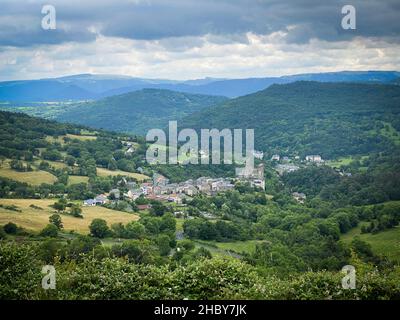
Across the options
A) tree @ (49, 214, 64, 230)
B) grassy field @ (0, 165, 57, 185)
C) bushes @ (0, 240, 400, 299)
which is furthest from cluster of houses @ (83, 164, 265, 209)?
bushes @ (0, 240, 400, 299)

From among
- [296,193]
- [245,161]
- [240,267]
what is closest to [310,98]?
[245,161]

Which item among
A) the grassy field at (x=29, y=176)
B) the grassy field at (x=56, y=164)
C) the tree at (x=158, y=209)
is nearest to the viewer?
the tree at (x=158, y=209)

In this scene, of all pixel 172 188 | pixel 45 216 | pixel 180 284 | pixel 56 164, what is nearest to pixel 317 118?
pixel 172 188

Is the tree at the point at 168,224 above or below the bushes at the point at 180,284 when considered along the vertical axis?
below

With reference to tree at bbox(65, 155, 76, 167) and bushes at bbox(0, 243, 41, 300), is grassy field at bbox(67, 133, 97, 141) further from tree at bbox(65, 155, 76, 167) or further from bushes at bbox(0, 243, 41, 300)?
bushes at bbox(0, 243, 41, 300)

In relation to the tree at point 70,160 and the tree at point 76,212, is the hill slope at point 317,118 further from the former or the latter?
the tree at point 76,212

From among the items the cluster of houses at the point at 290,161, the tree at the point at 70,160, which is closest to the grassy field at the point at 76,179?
the tree at the point at 70,160

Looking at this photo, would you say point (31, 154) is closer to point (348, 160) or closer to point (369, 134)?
point (348, 160)

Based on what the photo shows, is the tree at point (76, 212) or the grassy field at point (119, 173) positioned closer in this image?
the tree at point (76, 212)
